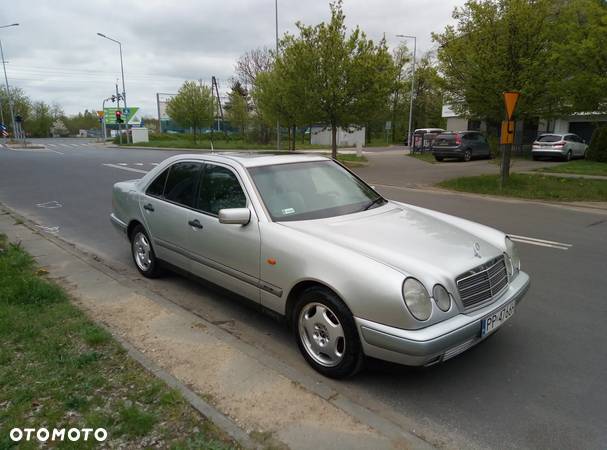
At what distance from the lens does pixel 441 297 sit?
2.97m

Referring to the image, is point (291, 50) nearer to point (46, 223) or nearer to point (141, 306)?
point (46, 223)

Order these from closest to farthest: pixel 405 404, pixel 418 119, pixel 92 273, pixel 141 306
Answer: pixel 405 404 < pixel 141 306 < pixel 92 273 < pixel 418 119

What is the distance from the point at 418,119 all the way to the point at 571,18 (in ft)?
153

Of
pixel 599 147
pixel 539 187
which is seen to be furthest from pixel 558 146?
pixel 539 187

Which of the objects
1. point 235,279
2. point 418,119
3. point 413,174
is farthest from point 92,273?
point 418,119

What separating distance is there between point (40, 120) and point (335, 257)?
331 feet

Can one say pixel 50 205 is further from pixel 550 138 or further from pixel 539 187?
pixel 550 138

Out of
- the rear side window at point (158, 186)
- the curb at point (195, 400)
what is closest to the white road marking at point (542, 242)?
the rear side window at point (158, 186)

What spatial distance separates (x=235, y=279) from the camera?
3984 mm

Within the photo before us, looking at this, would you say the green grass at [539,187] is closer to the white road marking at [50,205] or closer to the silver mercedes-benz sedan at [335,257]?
the silver mercedes-benz sedan at [335,257]

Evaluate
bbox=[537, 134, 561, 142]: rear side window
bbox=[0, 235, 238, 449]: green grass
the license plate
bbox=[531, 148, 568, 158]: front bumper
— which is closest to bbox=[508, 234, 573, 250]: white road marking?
the license plate

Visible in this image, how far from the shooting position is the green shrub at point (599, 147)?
71.9 feet

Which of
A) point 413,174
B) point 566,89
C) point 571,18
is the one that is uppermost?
point 571,18

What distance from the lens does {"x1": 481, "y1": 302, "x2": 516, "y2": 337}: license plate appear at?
312 cm
